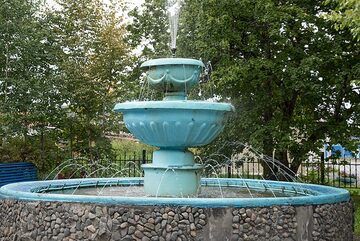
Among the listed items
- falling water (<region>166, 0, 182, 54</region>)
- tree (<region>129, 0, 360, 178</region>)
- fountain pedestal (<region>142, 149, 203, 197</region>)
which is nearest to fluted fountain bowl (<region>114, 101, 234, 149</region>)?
fountain pedestal (<region>142, 149, 203, 197</region>)

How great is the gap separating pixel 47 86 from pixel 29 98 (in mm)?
582

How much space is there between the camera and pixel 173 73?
6.94m

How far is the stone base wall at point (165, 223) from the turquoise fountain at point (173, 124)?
4.85 feet

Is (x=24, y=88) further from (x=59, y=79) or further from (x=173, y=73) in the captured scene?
(x=173, y=73)

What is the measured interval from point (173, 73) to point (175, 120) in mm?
804

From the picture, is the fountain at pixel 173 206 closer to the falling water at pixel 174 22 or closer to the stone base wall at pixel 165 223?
the stone base wall at pixel 165 223

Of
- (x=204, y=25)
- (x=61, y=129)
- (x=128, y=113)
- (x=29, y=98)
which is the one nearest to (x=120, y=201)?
(x=128, y=113)

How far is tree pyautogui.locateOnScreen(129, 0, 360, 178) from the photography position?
40.3 feet

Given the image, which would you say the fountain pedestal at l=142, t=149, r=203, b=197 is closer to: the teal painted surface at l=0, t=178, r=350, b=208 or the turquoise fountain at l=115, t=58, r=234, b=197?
the turquoise fountain at l=115, t=58, r=234, b=197

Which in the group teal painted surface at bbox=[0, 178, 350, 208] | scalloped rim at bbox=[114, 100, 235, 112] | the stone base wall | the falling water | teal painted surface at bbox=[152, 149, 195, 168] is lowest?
the stone base wall

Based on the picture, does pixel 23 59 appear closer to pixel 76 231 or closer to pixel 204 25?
pixel 204 25

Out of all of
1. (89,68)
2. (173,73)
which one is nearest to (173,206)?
(173,73)

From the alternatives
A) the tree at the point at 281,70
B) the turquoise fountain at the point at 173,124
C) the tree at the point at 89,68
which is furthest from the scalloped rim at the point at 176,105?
the tree at the point at 89,68

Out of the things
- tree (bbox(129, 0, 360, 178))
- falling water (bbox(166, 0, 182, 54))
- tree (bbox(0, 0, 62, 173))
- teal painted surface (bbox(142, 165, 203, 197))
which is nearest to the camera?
teal painted surface (bbox(142, 165, 203, 197))
